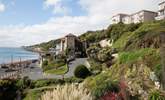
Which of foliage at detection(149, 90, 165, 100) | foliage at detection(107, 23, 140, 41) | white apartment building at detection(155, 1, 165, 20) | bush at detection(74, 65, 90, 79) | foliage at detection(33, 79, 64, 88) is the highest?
white apartment building at detection(155, 1, 165, 20)

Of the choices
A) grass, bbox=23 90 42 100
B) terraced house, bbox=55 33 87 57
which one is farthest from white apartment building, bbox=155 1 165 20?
grass, bbox=23 90 42 100

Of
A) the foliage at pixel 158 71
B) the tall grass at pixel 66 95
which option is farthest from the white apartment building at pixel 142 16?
the tall grass at pixel 66 95

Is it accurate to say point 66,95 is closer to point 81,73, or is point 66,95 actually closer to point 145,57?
point 145,57

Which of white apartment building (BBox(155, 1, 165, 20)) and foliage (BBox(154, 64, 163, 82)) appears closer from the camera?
foliage (BBox(154, 64, 163, 82))

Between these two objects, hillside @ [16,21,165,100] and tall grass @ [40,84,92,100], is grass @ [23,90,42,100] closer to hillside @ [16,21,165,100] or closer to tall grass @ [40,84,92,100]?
hillside @ [16,21,165,100]

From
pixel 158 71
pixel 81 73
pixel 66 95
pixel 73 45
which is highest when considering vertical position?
pixel 73 45

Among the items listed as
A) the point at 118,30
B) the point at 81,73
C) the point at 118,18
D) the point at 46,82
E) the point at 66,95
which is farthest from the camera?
the point at 118,18

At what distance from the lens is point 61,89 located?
21.2ft

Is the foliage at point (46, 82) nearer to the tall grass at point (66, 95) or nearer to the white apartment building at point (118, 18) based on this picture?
the tall grass at point (66, 95)

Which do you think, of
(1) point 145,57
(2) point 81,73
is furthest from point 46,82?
(1) point 145,57

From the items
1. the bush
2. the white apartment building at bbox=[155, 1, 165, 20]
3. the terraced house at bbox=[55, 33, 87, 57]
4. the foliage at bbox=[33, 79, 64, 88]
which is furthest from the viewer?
the terraced house at bbox=[55, 33, 87, 57]

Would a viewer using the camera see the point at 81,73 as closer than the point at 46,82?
No

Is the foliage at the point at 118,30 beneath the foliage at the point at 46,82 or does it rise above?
above

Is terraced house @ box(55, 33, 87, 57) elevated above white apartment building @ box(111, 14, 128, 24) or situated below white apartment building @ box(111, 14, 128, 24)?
below
